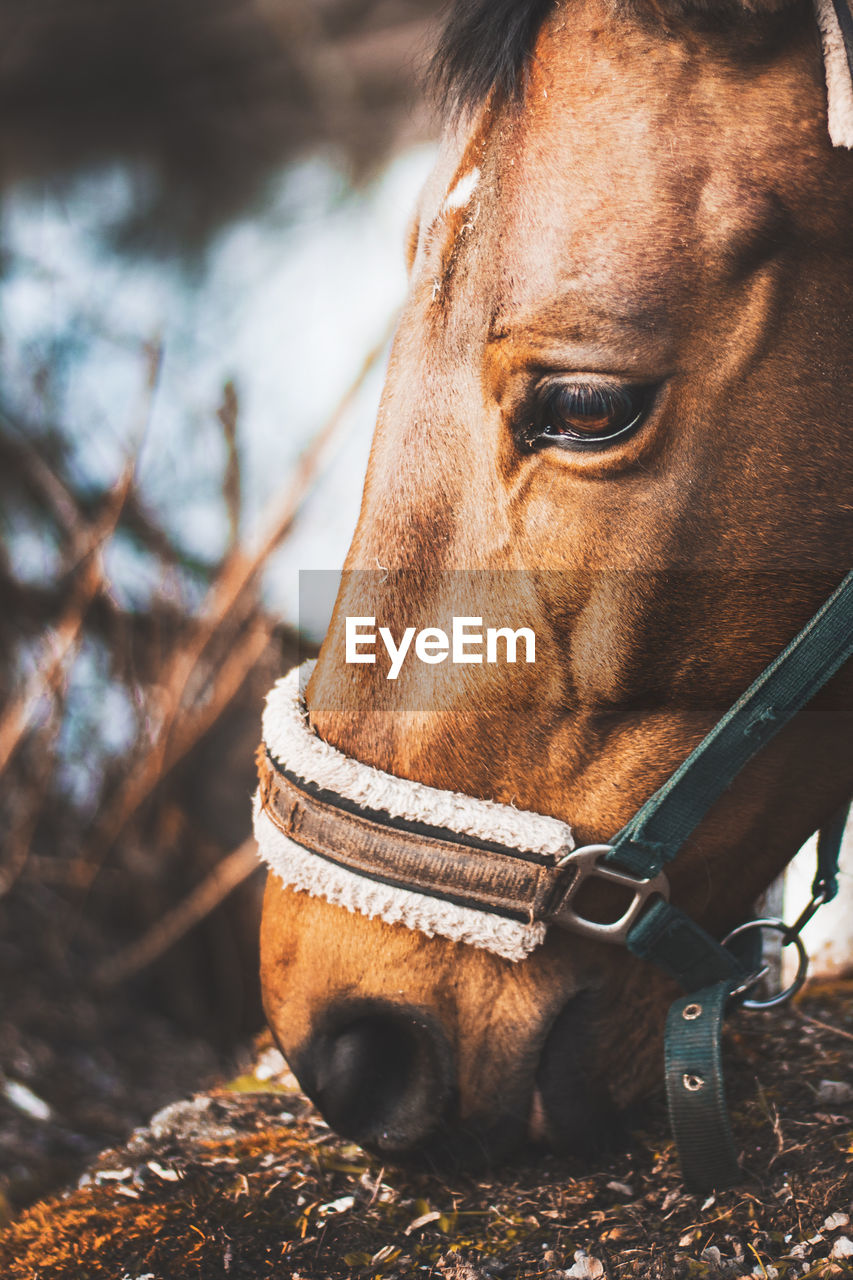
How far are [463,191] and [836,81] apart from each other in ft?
1.44

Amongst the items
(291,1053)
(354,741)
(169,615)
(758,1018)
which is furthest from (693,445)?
(169,615)

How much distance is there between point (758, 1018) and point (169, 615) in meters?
2.34

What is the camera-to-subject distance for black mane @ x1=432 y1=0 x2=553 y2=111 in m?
1.14

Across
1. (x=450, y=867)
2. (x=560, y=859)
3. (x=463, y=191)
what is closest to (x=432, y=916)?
(x=450, y=867)

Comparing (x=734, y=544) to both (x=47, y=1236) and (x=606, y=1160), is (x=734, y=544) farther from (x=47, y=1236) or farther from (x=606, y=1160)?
(x=47, y=1236)

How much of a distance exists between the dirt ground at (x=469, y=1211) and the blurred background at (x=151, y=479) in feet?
3.05

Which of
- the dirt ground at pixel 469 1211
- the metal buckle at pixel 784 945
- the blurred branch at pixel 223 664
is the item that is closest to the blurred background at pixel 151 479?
the blurred branch at pixel 223 664

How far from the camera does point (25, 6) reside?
12.5 ft

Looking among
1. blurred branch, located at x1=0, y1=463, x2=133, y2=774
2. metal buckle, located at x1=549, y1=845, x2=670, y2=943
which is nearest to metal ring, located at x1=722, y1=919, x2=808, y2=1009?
metal buckle, located at x1=549, y1=845, x2=670, y2=943

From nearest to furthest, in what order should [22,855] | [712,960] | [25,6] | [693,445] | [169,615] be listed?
[693,445] < [712,960] < [22,855] < [169,615] < [25,6]

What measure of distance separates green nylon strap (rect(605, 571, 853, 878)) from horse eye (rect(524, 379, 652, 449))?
0.32 metres

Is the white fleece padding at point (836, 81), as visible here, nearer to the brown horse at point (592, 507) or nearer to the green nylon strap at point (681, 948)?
the brown horse at point (592, 507)

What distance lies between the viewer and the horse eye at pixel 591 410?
100cm

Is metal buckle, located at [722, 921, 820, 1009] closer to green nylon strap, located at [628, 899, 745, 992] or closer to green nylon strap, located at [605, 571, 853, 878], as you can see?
green nylon strap, located at [628, 899, 745, 992]
